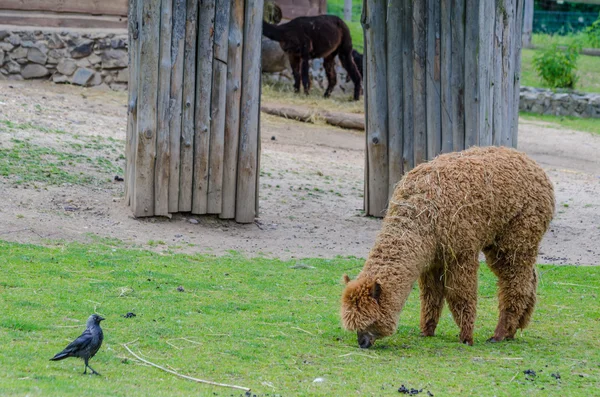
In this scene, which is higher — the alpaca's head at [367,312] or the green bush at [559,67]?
the green bush at [559,67]

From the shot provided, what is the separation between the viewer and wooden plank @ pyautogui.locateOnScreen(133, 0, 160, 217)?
9570 millimetres

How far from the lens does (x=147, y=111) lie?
382 inches

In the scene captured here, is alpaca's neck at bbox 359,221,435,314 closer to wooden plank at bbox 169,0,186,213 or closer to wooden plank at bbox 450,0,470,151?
wooden plank at bbox 169,0,186,213

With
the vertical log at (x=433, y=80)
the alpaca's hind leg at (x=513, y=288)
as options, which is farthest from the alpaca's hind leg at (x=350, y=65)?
the alpaca's hind leg at (x=513, y=288)

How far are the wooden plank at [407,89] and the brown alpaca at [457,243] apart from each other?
4170mm

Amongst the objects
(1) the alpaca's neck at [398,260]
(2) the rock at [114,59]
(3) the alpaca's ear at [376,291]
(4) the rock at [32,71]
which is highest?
(2) the rock at [114,59]

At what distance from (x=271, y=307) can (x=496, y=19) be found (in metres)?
5.25

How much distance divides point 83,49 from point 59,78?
71cm

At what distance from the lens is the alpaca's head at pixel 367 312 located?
238 inches

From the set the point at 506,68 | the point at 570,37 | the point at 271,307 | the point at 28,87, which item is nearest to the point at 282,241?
the point at 271,307

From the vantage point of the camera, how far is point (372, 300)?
19.9 feet

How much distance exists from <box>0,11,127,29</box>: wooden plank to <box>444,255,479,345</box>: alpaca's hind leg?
1244 centimetres

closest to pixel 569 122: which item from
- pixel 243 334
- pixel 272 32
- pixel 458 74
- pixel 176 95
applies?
pixel 272 32

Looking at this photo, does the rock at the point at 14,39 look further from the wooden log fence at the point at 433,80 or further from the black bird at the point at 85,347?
the black bird at the point at 85,347
